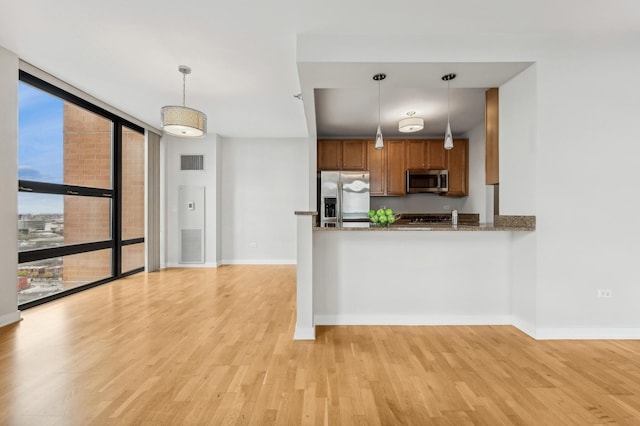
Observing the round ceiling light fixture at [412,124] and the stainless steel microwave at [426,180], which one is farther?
the stainless steel microwave at [426,180]

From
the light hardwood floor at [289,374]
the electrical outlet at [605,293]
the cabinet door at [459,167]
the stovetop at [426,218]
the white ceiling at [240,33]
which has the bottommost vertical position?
the light hardwood floor at [289,374]

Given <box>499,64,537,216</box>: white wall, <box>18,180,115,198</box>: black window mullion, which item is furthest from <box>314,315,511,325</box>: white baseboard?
<box>18,180,115,198</box>: black window mullion

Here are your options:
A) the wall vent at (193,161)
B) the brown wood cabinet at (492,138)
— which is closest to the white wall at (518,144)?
the brown wood cabinet at (492,138)

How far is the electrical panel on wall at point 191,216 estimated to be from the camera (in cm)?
632

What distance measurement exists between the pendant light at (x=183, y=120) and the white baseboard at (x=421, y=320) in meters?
2.39

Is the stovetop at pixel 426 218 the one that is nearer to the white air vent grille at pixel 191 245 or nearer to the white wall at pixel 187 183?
the white wall at pixel 187 183

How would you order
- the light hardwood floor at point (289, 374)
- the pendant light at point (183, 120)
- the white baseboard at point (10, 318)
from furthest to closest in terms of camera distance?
the pendant light at point (183, 120)
the white baseboard at point (10, 318)
the light hardwood floor at point (289, 374)

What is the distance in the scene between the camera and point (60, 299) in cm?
402

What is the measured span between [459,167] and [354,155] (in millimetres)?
2035

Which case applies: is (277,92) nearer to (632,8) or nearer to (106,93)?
(106,93)

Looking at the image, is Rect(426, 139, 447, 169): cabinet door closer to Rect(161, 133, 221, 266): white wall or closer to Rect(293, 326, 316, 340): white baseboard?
Rect(161, 133, 221, 266): white wall

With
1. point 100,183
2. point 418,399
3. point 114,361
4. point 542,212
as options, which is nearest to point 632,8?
point 542,212

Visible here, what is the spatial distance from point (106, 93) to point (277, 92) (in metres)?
2.35

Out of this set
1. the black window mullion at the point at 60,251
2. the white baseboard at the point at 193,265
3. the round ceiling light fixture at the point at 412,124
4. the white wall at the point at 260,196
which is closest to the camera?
the black window mullion at the point at 60,251
